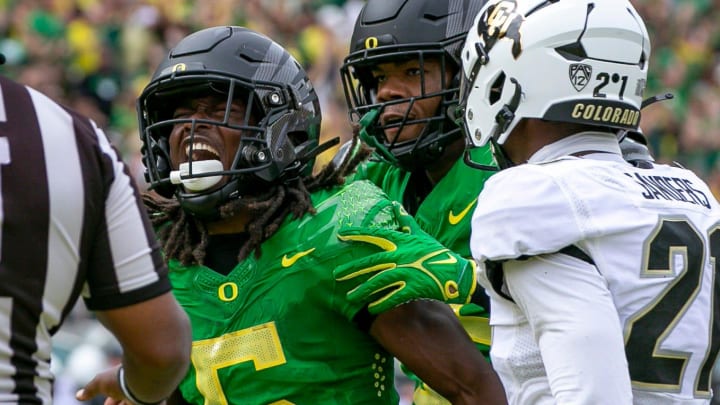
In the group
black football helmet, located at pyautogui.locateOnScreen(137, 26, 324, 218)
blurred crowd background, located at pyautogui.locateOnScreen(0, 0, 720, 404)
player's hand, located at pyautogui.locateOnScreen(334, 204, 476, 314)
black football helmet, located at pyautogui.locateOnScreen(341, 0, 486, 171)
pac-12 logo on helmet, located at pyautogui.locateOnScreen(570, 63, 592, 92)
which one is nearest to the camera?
pac-12 logo on helmet, located at pyautogui.locateOnScreen(570, 63, 592, 92)

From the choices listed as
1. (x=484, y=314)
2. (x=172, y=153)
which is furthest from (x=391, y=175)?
(x=172, y=153)

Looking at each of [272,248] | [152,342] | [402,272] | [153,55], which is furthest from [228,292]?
[153,55]

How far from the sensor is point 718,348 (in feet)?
8.86

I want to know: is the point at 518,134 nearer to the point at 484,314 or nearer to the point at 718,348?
the point at 718,348

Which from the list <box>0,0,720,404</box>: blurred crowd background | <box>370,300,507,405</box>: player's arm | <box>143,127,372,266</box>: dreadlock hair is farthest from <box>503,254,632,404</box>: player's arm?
<box>0,0,720,404</box>: blurred crowd background

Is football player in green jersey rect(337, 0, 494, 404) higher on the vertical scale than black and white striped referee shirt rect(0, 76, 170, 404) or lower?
lower

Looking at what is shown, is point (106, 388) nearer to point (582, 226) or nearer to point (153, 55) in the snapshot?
point (582, 226)

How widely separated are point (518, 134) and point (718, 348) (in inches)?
24.4

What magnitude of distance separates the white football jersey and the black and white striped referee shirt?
69 centimetres

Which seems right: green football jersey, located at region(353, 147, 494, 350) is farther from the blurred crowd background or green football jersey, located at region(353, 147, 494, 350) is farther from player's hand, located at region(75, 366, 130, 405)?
the blurred crowd background

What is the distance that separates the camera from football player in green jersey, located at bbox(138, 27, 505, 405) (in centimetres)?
Answer: 323

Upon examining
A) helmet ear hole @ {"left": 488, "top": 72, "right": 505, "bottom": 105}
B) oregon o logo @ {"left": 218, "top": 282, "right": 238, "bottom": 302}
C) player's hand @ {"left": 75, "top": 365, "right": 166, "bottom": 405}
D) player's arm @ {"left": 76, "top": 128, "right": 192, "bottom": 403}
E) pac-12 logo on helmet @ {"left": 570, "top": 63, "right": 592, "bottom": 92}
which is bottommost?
player's hand @ {"left": 75, "top": 365, "right": 166, "bottom": 405}

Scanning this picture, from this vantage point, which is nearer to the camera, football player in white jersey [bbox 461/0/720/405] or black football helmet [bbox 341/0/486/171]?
football player in white jersey [bbox 461/0/720/405]

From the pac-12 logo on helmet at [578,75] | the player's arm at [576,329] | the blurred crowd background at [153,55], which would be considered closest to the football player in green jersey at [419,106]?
the pac-12 logo on helmet at [578,75]
